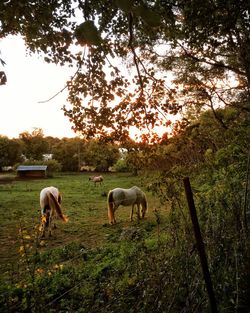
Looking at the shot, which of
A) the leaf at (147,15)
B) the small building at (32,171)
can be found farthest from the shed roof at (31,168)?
the leaf at (147,15)

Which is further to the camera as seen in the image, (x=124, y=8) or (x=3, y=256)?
(x=3, y=256)

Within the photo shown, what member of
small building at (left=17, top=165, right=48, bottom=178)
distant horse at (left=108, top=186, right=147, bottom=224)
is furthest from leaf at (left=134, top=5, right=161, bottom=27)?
small building at (left=17, top=165, right=48, bottom=178)

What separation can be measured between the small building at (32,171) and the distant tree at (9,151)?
7467 millimetres

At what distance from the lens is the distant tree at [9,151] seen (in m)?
52.9

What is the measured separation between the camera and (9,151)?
177 feet

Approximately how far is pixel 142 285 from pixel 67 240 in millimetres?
6948

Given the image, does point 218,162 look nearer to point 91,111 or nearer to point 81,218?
point 91,111

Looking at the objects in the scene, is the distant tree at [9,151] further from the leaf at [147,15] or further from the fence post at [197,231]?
the leaf at [147,15]

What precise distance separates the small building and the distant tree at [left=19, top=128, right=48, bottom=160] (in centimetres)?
1185

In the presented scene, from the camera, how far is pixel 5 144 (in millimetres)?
52781

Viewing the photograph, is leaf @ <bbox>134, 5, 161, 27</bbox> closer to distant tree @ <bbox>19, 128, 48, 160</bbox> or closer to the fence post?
the fence post

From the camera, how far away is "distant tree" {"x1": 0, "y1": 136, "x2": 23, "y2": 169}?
52912mm

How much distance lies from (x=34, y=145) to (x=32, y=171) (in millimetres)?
14132

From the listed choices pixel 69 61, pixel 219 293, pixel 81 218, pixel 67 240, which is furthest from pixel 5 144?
pixel 219 293
